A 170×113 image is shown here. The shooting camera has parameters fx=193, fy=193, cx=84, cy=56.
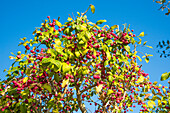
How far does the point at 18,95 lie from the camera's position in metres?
5.73

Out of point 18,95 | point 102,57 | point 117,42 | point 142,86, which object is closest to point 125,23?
point 117,42

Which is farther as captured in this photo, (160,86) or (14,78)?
(160,86)

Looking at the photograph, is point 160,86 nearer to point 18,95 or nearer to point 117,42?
point 117,42

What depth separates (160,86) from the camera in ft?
24.1

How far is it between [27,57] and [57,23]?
135cm

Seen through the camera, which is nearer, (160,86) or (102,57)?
(102,57)

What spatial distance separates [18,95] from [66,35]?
A: 2.28 m

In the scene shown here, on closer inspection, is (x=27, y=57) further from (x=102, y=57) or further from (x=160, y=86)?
(x=160, y=86)

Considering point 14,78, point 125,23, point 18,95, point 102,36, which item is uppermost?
point 125,23

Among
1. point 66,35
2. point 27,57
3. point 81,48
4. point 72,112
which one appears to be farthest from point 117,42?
point 72,112

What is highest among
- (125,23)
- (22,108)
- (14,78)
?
(125,23)

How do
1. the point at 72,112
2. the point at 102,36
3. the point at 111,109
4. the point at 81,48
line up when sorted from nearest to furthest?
the point at 81,48 < the point at 102,36 < the point at 111,109 < the point at 72,112

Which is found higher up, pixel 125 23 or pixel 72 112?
pixel 125 23

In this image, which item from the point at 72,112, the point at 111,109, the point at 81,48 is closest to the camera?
the point at 81,48
